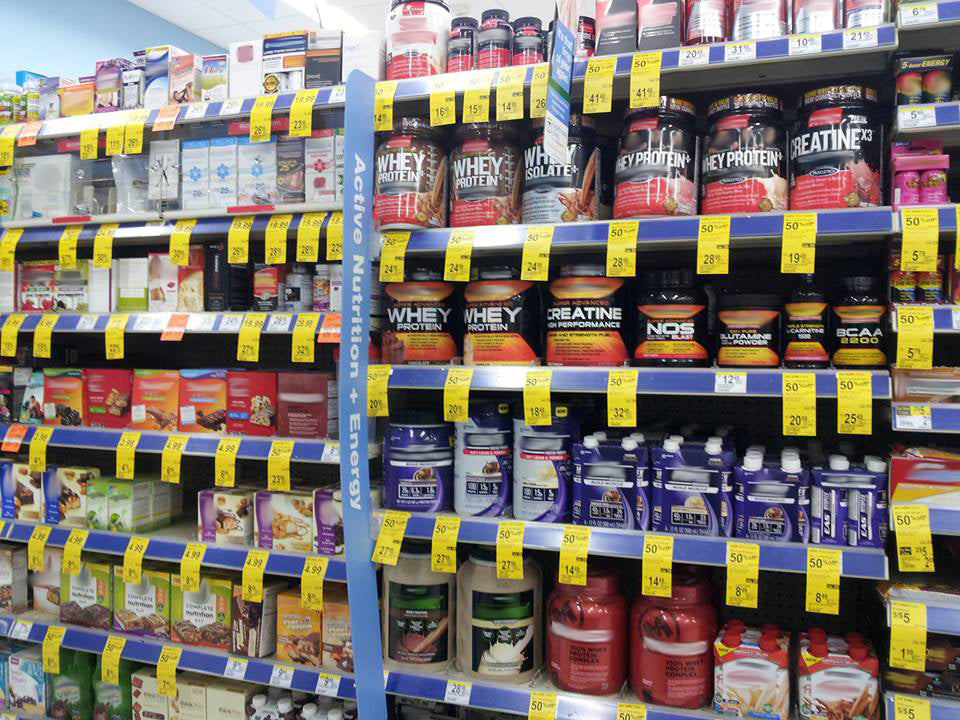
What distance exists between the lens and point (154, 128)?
259 centimetres

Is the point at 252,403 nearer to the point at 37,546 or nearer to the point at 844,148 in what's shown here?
the point at 37,546

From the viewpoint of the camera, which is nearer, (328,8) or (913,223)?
(913,223)

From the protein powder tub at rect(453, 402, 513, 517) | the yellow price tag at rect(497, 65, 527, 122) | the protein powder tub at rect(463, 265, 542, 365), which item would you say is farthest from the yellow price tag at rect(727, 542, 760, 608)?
the yellow price tag at rect(497, 65, 527, 122)

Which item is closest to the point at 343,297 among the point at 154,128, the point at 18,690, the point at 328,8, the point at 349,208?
the point at 349,208

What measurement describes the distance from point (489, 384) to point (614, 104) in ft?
3.40

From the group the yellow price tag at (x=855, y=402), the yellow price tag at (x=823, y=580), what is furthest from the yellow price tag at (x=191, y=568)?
the yellow price tag at (x=855, y=402)

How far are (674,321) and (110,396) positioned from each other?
205 centimetres

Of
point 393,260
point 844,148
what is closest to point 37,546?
point 393,260

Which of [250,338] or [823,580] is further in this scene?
[250,338]

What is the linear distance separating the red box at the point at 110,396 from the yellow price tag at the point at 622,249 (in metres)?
1.83

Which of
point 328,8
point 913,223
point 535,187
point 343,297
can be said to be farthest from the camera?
point 328,8

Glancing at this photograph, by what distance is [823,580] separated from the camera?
1920 millimetres

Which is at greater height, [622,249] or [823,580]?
[622,249]

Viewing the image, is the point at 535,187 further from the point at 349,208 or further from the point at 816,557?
the point at 816,557
